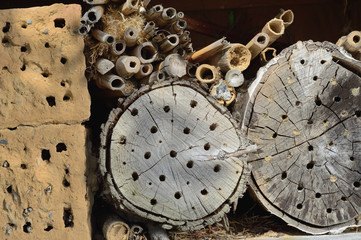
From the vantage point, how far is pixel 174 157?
2.69 metres

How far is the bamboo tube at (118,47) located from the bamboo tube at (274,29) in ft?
2.99

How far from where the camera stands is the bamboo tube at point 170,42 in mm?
2896

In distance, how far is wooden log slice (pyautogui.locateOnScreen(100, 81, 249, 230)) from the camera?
8.59ft

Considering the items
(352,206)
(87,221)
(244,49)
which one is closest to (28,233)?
(87,221)

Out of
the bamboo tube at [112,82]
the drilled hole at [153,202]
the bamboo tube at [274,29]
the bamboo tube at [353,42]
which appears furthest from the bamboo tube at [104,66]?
the bamboo tube at [353,42]

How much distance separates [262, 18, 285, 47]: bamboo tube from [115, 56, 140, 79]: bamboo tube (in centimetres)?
86

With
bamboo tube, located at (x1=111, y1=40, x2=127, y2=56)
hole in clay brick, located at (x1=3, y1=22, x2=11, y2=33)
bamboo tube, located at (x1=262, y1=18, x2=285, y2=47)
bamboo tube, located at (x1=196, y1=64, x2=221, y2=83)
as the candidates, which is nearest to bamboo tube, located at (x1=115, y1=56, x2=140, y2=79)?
bamboo tube, located at (x1=111, y1=40, x2=127, y2=56)

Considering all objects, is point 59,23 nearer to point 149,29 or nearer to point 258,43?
point 149,29

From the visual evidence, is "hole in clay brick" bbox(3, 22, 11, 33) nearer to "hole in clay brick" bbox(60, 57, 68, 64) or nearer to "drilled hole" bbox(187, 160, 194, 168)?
"hole in clay brick" bbox(60, 57, 68, 64)

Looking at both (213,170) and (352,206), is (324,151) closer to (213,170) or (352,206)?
(352,206)

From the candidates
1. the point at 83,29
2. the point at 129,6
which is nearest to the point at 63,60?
the point at 83,29

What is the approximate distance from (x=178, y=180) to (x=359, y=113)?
1.25 metres

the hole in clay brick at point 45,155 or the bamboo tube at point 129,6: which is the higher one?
the bamboo tube at point 129,6

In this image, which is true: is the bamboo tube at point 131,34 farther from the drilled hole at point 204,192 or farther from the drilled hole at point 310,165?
the drilled hole at point 310,165
